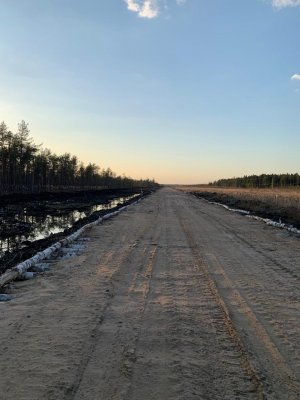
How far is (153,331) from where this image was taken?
17.4 feet

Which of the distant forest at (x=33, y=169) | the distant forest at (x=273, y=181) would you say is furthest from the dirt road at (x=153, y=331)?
the distant forest at (x=273, y=181)

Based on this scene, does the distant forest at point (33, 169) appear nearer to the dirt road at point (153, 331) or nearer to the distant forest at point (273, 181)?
the dirt road at point (153, 331)

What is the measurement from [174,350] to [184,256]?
20.7 feet

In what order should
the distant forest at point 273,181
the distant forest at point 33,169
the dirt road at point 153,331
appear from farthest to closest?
the distant forest at point 273,181
the distant forest at point 33,169
the dirt road at point 153,331

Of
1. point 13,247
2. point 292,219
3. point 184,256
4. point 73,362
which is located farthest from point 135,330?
point 292,219

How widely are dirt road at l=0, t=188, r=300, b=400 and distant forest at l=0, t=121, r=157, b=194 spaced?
41830 millimetres

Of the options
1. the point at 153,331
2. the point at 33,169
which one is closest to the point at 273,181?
the point at 33,169

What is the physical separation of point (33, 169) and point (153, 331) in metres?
68.3

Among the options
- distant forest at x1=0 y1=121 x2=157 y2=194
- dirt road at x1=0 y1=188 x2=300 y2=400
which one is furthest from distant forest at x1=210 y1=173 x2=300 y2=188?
dirt road at x1=0 y1=188 x2=300 y2=400

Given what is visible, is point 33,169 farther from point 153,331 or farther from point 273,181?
point 273,181

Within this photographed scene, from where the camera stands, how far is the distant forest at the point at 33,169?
188 feet

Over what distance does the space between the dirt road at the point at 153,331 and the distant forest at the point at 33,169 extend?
41830 mm

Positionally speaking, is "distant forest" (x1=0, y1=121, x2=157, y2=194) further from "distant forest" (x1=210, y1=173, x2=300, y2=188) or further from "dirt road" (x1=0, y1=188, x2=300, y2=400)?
"distant forest" (x1=210, y1=173, x2=300, y2=188)

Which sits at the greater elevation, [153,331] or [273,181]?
[273,181]
